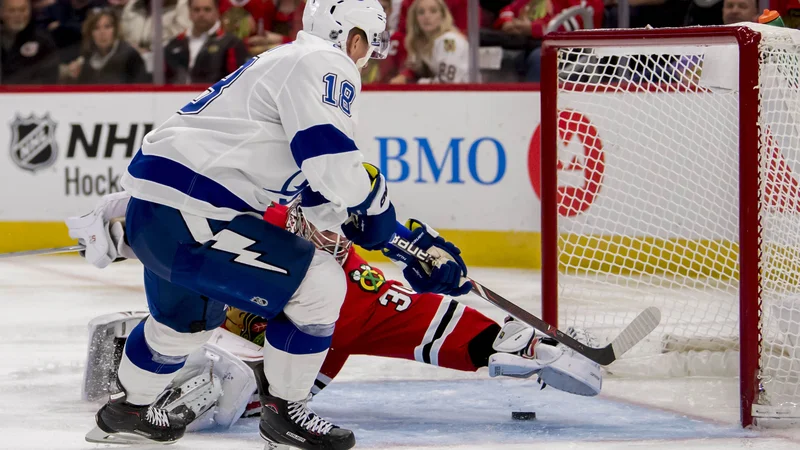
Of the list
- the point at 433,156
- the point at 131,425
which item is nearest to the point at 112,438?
the point at 131,425

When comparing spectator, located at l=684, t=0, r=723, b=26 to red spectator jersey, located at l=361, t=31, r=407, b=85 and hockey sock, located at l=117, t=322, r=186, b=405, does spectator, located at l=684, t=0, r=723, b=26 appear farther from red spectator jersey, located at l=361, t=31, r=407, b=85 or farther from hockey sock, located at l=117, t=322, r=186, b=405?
hockey sock, located at l=117, t=322, r=186, b=405

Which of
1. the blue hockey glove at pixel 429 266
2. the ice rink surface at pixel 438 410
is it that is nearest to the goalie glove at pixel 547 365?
the ice rink surface at pixel 438 410

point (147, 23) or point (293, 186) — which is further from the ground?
point (293, 186)

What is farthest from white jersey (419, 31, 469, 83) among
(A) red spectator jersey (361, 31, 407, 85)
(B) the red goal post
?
(B) the red goal post

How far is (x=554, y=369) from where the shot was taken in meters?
2.70

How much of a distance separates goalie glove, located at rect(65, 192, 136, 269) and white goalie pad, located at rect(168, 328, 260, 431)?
29 cm

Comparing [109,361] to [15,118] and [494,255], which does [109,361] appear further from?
[15,118]

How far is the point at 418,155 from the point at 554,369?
110 inches

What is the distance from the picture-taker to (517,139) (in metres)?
5.29

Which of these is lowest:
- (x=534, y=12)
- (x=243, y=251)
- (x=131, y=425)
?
(x=131, y=425)

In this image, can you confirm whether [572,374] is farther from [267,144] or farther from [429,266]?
[267,144]

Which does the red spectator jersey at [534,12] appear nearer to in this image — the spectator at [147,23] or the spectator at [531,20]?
the spectator at [531,20]

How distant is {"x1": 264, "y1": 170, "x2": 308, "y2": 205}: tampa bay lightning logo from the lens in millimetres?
2287

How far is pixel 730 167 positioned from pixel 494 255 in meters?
1.57
